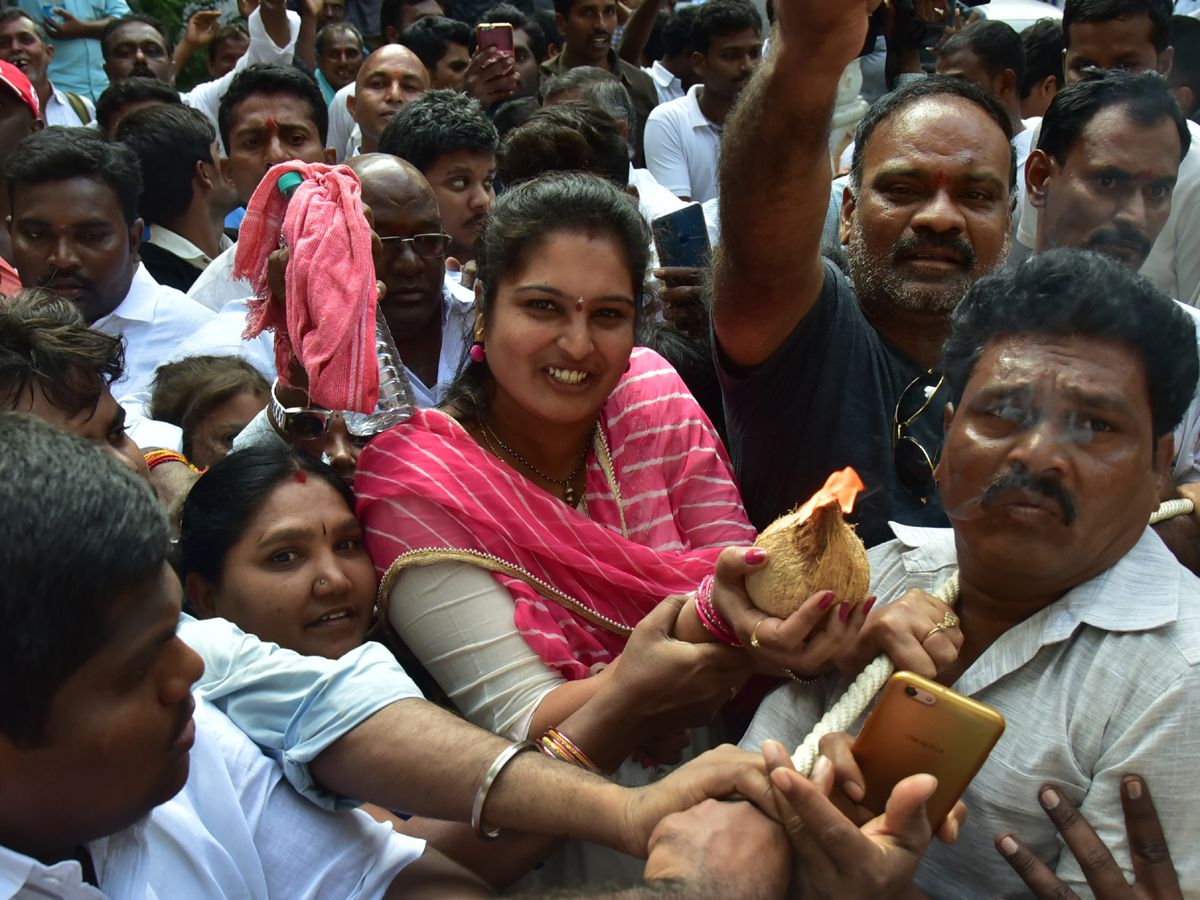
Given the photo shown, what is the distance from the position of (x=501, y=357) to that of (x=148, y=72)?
609 centimetres

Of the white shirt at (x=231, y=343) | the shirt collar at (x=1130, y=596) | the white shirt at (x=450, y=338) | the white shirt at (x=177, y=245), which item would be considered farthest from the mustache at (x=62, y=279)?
the shirt collar at (x=1130, y=596)

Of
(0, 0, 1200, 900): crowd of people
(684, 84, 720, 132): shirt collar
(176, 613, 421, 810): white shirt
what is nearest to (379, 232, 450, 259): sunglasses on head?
(0, 0, 1200, 900): crowd of people

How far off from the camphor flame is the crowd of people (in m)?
0.02

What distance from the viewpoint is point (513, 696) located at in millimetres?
2207

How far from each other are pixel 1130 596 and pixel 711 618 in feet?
2.29

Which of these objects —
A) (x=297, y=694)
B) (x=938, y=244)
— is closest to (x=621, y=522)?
(x=297, y=694)

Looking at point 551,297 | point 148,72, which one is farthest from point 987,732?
point 148,72

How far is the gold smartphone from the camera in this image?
1.47m

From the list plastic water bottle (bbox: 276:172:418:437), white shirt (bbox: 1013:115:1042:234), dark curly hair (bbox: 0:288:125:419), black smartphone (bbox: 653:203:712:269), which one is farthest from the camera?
white shirt (bbox: 1013:115:1042:234)

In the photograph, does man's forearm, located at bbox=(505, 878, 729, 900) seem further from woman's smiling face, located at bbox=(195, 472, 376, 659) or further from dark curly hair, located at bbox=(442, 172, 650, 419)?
dark curly hair, located at bbox=(442, 172, 650, 419)

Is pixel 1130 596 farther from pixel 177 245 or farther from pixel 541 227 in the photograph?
pixel 177 245

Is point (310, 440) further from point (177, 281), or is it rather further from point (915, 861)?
point (177, 281)

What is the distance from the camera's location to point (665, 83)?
8.09m

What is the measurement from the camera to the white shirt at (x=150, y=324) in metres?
4.20
